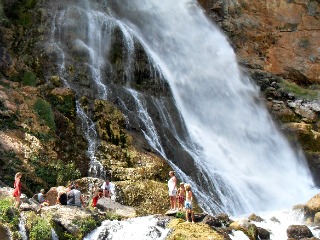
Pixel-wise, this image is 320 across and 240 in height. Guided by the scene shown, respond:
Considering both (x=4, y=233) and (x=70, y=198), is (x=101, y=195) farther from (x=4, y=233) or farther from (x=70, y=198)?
(x=4, y=233)

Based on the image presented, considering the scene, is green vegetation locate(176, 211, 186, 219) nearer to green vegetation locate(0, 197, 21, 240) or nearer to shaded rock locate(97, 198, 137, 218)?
shaded rock locate(97, 198, 137, 218)

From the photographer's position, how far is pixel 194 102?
99.0ft

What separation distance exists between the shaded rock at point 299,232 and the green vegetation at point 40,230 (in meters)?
9.38

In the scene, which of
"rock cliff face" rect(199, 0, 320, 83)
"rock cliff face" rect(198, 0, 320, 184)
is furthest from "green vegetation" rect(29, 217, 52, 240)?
"rock cliff face" rect(199, 0, 320, 83)

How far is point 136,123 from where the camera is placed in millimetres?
23984

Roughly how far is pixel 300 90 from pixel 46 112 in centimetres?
2130

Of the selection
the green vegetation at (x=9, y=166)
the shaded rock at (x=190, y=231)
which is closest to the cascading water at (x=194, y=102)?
the shaded rock at (x=190, y=231)

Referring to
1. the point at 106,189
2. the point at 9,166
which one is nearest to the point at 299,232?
the point at 106,189

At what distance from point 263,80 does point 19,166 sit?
74.0ft

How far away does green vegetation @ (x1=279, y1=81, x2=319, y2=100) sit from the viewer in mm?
35094

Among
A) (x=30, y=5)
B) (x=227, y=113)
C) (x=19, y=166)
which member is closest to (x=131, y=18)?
(x=30, y=5)

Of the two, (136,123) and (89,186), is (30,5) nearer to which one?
(136,123)

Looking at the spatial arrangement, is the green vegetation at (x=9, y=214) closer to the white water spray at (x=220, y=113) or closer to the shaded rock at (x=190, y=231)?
the shaded rock at (x=190, y=231)

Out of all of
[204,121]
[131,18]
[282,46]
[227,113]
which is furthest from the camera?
[282,46]
